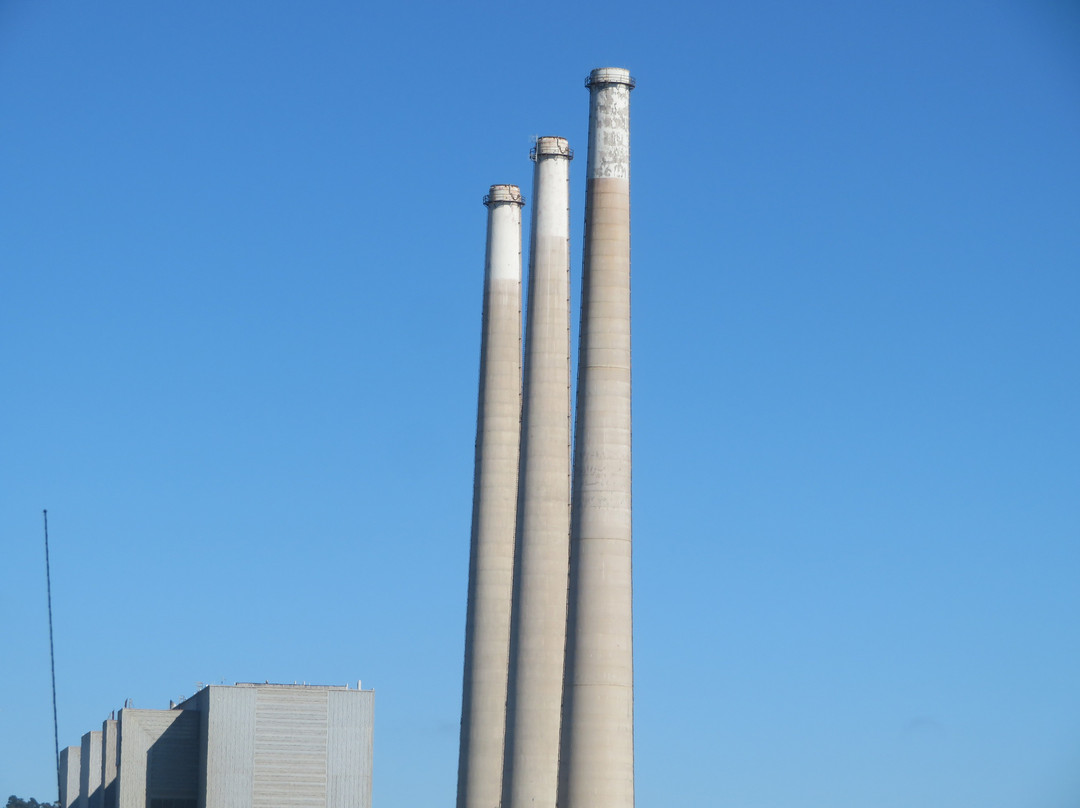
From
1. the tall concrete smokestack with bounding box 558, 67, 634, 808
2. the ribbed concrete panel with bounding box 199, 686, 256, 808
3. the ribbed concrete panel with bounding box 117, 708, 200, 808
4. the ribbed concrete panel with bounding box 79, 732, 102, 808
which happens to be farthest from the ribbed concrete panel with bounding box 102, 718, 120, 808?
the tall concrete smokestack with bounding box 558, 67, 634, 808

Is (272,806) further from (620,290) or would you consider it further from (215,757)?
(620,290)

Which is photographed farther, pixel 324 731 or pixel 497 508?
pixel 324 731

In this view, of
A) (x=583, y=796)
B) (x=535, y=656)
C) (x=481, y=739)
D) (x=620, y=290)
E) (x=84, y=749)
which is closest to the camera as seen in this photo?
(x=583, y=796)

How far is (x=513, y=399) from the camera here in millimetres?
78625

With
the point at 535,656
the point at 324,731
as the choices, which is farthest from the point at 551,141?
the point at 324,731

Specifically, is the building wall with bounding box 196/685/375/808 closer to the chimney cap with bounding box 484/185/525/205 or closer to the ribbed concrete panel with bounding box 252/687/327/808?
the ribbed concrete panel with bounding box 252/687/327/808

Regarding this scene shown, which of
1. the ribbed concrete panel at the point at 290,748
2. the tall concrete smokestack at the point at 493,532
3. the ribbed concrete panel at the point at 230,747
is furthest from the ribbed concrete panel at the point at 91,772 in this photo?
the tall concrete smokestack at the point at 493,532

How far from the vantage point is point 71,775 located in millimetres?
131125

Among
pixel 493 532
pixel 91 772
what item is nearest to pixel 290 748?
pixel 493 532

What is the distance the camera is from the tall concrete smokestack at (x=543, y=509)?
6925 cm

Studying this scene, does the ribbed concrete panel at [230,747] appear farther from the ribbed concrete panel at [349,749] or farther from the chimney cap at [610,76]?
the chimney cap at [610,76]

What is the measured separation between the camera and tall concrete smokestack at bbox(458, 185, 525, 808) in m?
74.9

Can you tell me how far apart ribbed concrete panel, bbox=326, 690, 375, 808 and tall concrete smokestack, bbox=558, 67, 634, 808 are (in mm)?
24305

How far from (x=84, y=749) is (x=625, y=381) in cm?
7150
